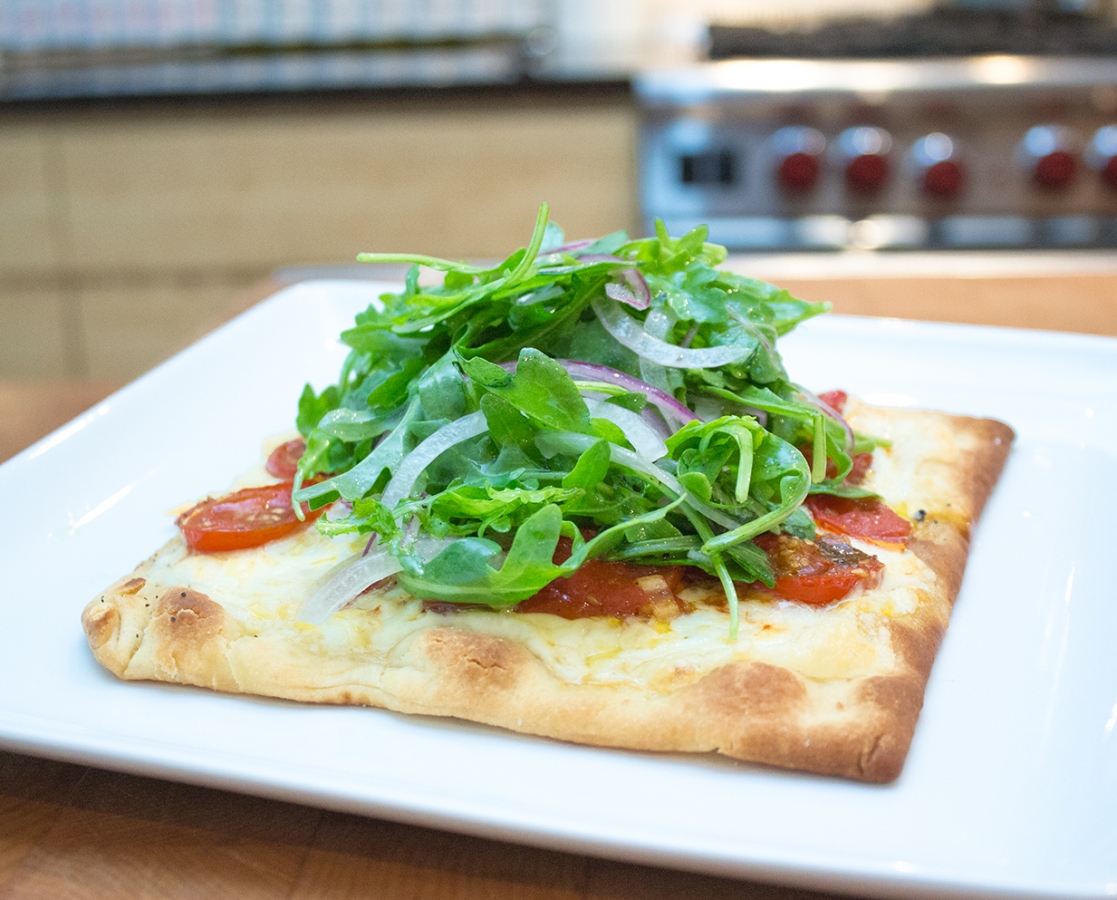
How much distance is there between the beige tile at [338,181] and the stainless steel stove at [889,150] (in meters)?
0.34

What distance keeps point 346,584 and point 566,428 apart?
429 mm

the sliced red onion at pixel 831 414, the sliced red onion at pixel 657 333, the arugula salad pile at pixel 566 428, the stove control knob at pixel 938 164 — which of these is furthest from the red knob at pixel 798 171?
the sliced red onion at pixel 657 333

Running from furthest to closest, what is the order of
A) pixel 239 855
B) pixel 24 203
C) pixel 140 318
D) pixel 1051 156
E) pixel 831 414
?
pixel 140 318
pixel 24 203
pixel 1051 156
pixel 831 414
pixel 239 855

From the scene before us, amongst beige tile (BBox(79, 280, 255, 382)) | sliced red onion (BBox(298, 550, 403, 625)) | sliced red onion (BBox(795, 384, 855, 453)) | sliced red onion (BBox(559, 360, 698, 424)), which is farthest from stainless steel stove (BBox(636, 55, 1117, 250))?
sliced red onion (BBox(298, 550, 403, 625))

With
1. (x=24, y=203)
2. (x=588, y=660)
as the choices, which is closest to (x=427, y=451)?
(x=588, y=660)

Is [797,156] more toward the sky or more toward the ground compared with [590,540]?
more toward the sky

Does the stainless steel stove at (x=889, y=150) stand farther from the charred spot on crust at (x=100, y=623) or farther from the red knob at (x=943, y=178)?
the charred spot on crust at (x=100, y=623)

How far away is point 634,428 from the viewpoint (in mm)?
1906

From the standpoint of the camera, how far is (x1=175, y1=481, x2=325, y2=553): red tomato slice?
1.99 metres

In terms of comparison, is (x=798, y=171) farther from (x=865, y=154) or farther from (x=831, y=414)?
(x=831, y=414)

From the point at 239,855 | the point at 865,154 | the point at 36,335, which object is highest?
the point at 865,154

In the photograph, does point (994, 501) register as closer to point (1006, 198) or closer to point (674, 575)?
point (674, 575)

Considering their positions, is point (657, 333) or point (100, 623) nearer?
point (100, 623)

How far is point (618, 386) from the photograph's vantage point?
6.40 ft
